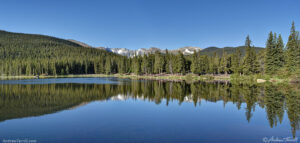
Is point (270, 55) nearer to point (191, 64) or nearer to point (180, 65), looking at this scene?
point (180, 65)

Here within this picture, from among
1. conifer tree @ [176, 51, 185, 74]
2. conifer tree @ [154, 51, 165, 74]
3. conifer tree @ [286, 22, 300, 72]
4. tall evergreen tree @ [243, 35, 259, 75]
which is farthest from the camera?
conifer tree @ [154, 51, 165, 74]

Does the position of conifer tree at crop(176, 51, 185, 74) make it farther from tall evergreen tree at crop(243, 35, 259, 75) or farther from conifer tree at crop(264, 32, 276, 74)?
conifer tree at crop(264, 32, 276, 74)

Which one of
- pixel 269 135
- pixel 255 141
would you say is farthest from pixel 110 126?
pixel 269 135

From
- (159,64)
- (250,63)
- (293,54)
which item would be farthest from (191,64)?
(293,54)

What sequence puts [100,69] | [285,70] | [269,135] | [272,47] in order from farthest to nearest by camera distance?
1. [100,69]
2. [272,47]
3. [285,70]
4. [269,135]

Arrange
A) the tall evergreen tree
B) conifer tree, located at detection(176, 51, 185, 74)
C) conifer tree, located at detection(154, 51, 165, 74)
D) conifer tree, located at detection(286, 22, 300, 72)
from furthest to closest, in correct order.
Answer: conifer tree, located at detection(154, 51, 165, 74), conifer tree, located at detection(176, 51, 185, 74), the tall evergreen tree, conifer tree, located at detection(286, 22, 300, 72)

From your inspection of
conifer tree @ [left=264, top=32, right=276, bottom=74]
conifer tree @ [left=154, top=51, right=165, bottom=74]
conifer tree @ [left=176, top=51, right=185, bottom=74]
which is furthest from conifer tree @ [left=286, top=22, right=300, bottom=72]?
conifer tree @ [left=154, top=51, right=165, bottom=74]

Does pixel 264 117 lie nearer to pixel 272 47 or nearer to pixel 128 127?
pixel 128 127

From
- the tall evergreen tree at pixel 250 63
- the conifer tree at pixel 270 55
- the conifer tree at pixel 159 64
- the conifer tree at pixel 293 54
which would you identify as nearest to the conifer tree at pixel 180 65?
the conifer tree at pixel 159 64

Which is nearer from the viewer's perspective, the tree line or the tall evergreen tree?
the tree line

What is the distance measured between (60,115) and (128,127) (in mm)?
8020

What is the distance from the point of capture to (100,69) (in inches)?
5694

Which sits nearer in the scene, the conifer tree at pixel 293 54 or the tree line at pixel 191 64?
the conifer tree at pixel 293 54

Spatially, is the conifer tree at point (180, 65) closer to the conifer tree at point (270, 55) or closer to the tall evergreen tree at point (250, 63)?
the tall evergreen tree at point (250, 63)
